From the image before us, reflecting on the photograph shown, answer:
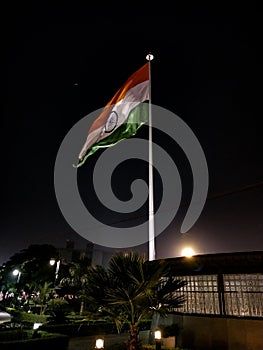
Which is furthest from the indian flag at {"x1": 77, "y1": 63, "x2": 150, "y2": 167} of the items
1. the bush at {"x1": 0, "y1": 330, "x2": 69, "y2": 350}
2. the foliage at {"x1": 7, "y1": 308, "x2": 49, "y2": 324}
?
the foliage at {"x1": 7, "y1": 308, "x2": 49, "y2": 324}

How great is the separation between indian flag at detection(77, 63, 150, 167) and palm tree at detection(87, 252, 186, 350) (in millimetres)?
7512

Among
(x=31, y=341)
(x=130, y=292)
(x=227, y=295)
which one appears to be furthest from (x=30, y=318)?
(x=130, y=292)

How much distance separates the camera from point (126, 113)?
48.4ft

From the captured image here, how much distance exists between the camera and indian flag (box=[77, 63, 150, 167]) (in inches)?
581

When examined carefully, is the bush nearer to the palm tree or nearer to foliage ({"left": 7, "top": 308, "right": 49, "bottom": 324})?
the palm tree

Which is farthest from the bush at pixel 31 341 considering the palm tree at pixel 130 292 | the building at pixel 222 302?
the building at pixel 222 302

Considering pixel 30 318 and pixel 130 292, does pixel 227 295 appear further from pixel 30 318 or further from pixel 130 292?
pixel 30 318

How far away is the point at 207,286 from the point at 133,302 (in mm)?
4457

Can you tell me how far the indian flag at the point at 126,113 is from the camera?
48.4ft

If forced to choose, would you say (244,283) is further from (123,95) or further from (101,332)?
(123,95)

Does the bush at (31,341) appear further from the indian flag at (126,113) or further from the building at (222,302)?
the indian flag at (126,113)

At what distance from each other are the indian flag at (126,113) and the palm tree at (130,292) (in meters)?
7.51

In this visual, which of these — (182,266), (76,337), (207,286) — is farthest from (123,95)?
(76,337)

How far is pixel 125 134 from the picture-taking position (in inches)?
585
